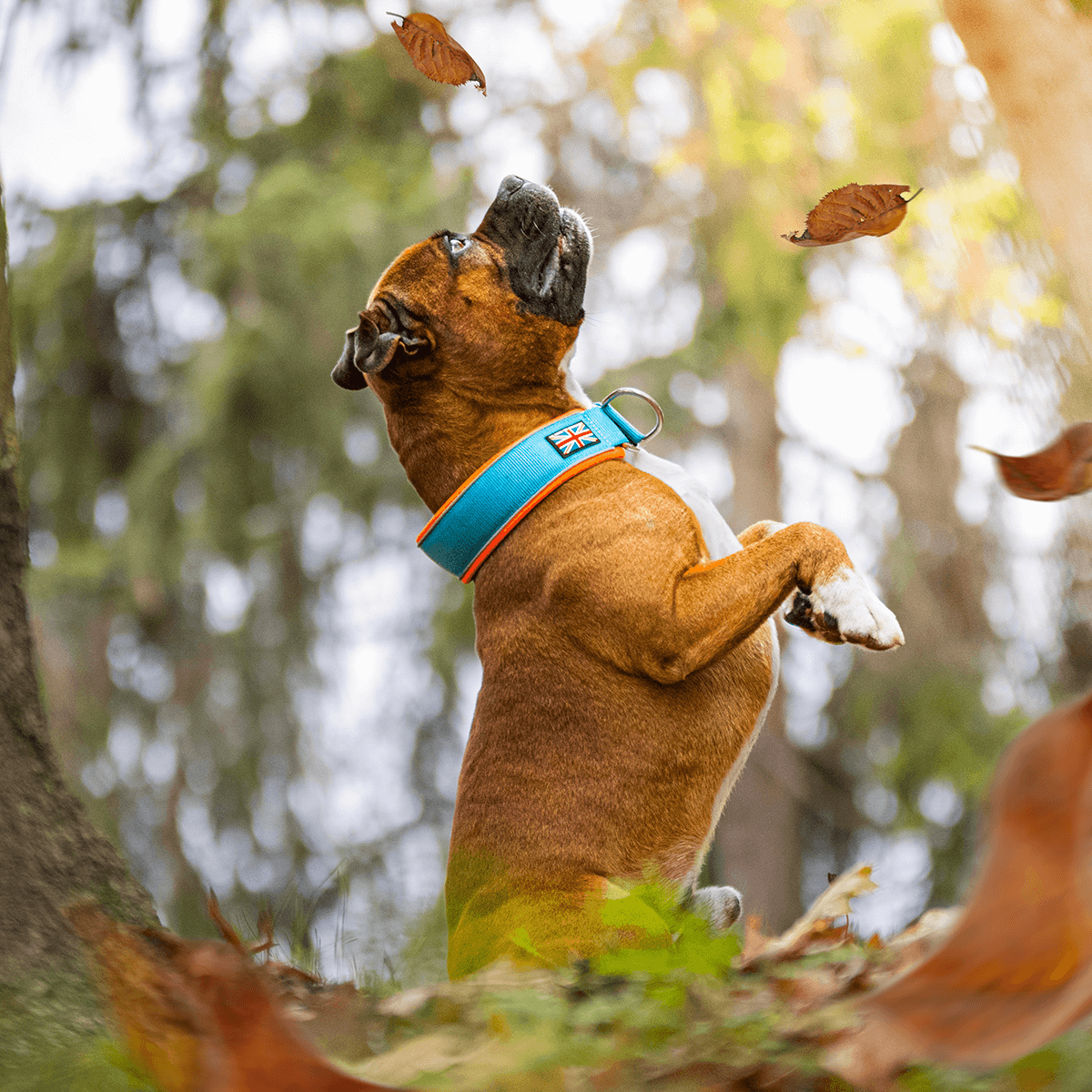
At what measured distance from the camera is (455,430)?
2383 millimetres

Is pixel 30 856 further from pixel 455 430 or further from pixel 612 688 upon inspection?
pixel 455 430

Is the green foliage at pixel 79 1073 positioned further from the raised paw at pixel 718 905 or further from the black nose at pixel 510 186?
the black nose at pixel 510 186

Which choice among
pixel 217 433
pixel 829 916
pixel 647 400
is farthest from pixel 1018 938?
pixel 217 433

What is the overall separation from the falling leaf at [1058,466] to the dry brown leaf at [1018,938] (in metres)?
0.60

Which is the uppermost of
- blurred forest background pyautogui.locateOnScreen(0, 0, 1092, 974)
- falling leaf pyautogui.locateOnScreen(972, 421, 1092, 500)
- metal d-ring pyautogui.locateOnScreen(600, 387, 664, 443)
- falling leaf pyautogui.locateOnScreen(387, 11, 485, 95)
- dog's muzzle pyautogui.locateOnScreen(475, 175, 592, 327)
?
falling leaf pyautogui.locateOnScreen(387, 11, 485, 95)

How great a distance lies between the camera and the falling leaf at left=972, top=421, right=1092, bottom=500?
1.34 meters

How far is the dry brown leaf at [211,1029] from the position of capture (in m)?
0.95

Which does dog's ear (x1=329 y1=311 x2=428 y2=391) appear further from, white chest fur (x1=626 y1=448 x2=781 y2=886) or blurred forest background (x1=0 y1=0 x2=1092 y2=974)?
blurred forest background (x1=0 y1=0 x2=1092 y2=974)

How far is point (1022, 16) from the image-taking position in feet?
7.23

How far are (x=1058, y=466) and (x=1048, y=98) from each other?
4.24 feet

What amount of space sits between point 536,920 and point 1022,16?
7.20ft

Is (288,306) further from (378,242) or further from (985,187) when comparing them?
(985,187)

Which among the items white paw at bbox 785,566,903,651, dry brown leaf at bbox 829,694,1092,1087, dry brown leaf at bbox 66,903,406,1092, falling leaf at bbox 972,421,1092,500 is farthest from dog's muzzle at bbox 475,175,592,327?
dry brown leaf at bbox 829,694,1092,1087

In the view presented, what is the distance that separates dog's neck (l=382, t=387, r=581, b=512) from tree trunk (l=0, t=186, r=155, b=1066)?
89 cm
